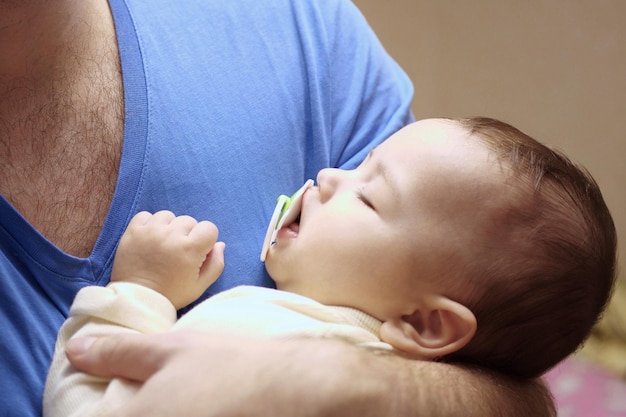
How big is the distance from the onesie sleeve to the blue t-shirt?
0.02 metres

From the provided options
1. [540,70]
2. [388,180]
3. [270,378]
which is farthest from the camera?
[540,70]

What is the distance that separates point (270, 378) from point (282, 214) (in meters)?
0.28

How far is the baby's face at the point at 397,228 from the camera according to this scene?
Result: 0.84 metres

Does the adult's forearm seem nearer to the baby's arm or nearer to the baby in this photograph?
the baby

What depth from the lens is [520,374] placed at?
0.88m

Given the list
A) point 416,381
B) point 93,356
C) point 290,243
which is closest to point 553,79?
point 290,243

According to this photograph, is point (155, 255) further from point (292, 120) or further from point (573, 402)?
point (573, 402)

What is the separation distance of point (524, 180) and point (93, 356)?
0.51 m

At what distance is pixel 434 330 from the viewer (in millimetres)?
853

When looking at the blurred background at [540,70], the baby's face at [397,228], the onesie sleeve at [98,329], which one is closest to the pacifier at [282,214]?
the baby's face at [397,228]

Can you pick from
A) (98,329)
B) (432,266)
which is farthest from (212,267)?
(432,266)

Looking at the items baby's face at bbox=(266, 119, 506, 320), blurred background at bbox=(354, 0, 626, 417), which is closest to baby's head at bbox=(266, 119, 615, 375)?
baby's face at bbox=(266, 119, 506, 320)

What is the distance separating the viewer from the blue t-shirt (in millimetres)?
749

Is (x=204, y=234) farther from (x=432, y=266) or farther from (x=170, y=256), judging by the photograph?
(x=432, y=266)
